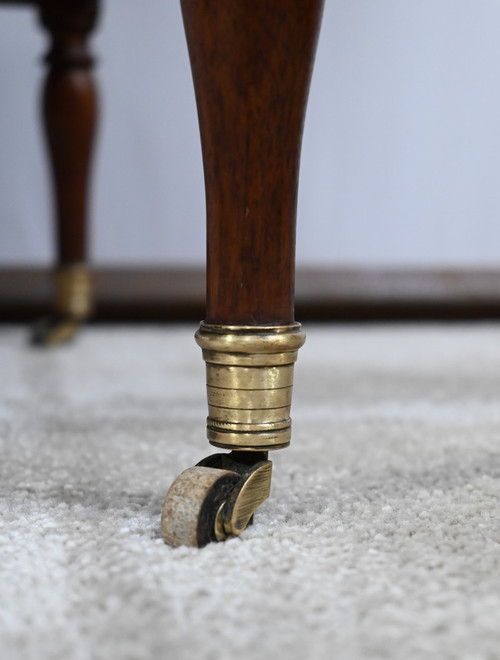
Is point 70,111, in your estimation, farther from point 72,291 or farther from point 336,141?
point 336,141

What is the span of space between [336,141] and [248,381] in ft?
4.64

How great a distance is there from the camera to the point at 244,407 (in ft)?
1.27

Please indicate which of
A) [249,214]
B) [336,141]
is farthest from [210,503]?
[336,141]

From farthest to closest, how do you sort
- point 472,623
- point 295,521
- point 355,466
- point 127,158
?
point 127,158
point 355,466
point 295,521
point 472,623

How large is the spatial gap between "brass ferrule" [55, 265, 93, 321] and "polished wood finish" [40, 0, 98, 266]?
1cm

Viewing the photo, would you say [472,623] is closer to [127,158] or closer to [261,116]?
[261,116]

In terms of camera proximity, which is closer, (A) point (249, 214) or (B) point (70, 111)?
(A) point (249, 214)

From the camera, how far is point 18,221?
5.57 ft

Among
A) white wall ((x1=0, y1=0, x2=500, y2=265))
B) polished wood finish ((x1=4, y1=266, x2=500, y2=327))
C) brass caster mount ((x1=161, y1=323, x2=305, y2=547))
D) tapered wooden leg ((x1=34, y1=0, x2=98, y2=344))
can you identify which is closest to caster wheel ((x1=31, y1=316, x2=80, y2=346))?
tapered wooden leg ((x1=34, y1=0, x2=98, y2=344))

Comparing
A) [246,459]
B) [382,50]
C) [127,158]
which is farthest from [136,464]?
[382,50]

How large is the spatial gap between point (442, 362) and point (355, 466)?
53 centimetres

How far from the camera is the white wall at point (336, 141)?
166cm

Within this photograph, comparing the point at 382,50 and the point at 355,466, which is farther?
the point at 382,50

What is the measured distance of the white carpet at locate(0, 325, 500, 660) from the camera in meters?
0.28
